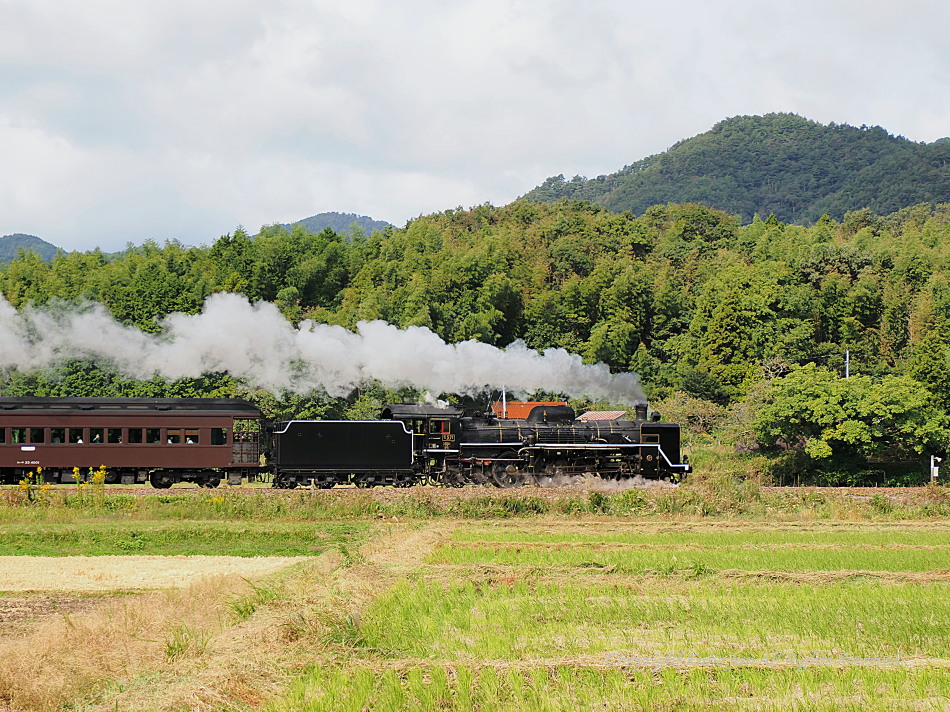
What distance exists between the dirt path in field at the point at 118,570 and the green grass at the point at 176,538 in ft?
2.67

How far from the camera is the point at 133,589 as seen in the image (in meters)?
18.4

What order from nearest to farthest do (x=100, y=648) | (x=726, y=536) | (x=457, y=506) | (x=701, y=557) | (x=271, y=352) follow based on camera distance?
(x=100, y=648), (x=701, y=557), (x=726, y=536), (x=457, y=506), (x=271, y=352)

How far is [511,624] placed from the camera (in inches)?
535

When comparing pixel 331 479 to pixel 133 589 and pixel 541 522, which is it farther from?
pixel 133 589

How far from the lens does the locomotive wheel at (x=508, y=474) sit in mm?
35719

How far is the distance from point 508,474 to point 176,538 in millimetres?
13498

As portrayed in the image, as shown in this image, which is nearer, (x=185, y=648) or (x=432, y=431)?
(x=185, y=648)

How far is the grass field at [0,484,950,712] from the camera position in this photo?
1018 centimetres

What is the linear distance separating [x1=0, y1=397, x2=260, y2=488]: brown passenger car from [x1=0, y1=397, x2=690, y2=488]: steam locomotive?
0.03 meters

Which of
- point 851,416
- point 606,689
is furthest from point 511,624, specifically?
point 851,416

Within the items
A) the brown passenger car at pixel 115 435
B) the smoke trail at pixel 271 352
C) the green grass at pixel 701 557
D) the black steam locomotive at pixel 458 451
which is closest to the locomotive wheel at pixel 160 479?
the brown passenger car at pixel 115 435

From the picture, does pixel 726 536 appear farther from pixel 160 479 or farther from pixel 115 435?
pixel 115 435

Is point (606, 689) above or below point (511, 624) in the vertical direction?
above

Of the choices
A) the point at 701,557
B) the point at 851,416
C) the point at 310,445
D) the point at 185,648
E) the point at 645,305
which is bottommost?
the point at 701,557
